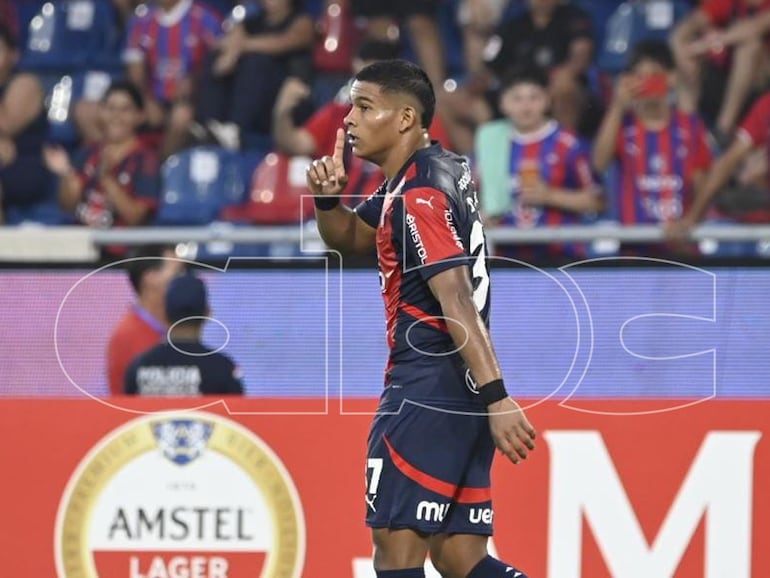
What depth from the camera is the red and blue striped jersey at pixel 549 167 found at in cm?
780

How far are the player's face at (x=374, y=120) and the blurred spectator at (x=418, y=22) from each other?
15.0 feet

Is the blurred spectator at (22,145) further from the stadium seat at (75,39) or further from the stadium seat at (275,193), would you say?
the stadium seat at (275,193)

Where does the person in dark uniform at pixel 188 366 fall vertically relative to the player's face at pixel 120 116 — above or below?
below

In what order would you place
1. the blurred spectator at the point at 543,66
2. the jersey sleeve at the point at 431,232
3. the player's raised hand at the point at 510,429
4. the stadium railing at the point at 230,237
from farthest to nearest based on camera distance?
the blurred spectator at the point at 543,66
the stadium railing at the point at 230,237
the jersey sleeve at the point at 431,232
the player's raised hand at the point at 510,429

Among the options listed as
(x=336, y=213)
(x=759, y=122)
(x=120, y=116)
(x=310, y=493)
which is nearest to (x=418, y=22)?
(x=120, y=116)

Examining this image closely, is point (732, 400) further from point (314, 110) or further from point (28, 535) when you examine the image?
point (314, 110)

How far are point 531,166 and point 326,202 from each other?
3.14 meters

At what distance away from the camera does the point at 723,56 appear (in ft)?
29.8

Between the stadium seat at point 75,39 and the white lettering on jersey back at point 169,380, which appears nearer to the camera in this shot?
the white lettering on jersey back at point 169,380

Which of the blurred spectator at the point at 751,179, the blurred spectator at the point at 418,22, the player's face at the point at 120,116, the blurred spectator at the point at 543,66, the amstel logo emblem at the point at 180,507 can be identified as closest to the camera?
the amstel logo emblem at the point at 180,507

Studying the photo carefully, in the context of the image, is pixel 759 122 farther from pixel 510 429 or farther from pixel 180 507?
pixel 510 429

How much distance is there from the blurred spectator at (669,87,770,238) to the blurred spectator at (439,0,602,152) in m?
0.92

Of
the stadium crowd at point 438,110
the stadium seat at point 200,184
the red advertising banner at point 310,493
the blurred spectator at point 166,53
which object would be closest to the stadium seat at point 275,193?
the stadium crowd at point 438,110

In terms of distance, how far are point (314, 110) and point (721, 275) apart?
3.97 metres
